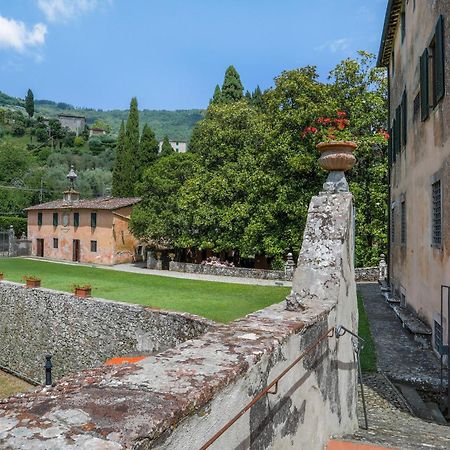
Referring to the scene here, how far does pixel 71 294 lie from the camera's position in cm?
1670

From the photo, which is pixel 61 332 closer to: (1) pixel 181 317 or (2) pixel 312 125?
(1) pixel 181 317

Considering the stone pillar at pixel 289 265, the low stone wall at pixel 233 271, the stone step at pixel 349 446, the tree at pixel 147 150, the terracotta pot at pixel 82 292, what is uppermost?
the tree at pixel 147 150

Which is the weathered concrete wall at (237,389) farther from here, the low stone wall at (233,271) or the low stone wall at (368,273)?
the low stone wall at (233,271)

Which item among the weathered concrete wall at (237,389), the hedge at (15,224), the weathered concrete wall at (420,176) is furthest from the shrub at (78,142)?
the weathered concrete wall at (237,389)

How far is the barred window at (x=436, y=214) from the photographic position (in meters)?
9.43

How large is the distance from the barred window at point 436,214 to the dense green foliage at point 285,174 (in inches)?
560

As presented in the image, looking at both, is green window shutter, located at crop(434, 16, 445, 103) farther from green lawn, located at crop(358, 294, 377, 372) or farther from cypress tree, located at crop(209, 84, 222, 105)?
cypress tree, located at crop(209, 84, 222, 105)

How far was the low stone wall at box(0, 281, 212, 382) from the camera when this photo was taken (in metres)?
13.3

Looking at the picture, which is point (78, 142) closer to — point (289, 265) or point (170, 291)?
point (289, 265)

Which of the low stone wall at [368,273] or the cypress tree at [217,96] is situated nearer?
the low stone wall at [368,273]

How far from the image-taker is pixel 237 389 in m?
2.52

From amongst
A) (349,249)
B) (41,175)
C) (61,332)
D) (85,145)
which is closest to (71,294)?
(61,332)

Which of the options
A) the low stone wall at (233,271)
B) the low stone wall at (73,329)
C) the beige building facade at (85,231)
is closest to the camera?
the low stone wall at (73,329)

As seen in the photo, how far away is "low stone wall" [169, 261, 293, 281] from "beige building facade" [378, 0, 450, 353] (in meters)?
9.23
